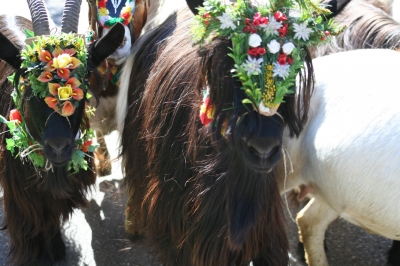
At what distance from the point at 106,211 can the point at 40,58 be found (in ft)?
6.71

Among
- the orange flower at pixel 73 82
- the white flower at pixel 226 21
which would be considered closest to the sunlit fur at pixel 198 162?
the white flower at pixel 226 21

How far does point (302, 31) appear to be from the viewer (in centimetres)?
296

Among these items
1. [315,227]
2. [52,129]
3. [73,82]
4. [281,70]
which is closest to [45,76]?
[73,82]

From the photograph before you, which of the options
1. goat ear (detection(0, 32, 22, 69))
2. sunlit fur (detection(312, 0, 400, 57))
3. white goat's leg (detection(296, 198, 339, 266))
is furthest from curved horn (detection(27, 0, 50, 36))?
white goat's leg (detection(296, 198, 339, 266))

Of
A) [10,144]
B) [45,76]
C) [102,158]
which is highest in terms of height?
[45,76]

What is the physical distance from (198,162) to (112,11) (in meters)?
1.67

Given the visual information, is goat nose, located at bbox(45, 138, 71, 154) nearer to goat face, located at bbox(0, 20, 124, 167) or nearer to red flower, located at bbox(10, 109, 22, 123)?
goat face, located at bbox(0, 20, 124, 167)

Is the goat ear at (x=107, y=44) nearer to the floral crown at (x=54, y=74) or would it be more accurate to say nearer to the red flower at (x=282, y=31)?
the floral crown at (x=54, y=74)

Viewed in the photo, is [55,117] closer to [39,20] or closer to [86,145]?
[86,145]

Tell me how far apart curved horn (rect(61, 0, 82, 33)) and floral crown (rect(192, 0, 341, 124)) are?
1.25 m

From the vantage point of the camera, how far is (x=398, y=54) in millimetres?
4129

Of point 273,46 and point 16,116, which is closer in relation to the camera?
point 273,46

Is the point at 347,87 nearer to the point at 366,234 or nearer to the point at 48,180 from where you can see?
the point at 366,234

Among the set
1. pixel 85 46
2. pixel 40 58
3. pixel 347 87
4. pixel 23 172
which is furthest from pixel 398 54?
pixel 23 172
